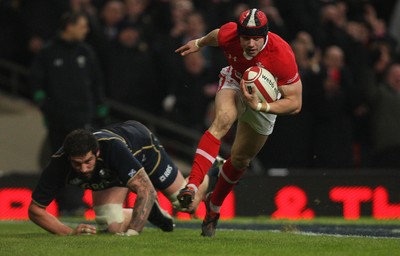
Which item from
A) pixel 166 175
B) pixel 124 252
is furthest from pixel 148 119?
pixel 124 252

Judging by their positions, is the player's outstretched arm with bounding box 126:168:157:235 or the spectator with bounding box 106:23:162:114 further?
the spectator with bounding box 106:23:162:114

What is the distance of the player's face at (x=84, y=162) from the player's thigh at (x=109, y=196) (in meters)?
1.25

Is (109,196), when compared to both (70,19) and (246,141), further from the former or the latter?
(70,19)

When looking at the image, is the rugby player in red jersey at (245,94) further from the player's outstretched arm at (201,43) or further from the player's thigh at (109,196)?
the player's thigh at (109,196)

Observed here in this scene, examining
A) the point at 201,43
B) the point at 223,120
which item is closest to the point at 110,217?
the point at 223,120

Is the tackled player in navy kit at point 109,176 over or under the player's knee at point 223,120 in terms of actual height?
under

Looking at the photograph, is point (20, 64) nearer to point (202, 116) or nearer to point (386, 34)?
point (202, 116)

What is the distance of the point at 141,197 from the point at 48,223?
1001 millimetres

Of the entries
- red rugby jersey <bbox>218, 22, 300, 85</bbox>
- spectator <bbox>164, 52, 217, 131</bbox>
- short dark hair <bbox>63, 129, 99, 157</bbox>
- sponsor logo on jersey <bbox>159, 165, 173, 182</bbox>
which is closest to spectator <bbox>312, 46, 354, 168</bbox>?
spectator <bbox>164, 52, 217, 131</bbox>

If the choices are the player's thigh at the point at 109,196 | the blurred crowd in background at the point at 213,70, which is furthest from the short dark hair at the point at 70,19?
the player's thigh at the point at 109,196

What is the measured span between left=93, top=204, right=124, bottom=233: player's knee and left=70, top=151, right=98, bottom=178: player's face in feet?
3.84

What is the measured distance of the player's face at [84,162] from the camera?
11.0 metres

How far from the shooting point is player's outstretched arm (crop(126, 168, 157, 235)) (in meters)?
11.3

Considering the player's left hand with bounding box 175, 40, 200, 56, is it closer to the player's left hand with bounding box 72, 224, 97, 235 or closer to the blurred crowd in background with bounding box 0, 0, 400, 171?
the player's left hand with bounding box 72, 224, 97, 235
